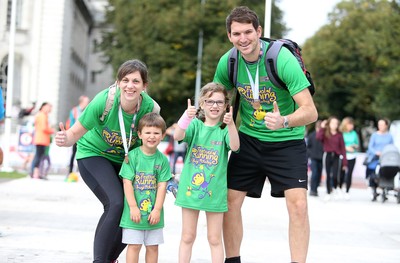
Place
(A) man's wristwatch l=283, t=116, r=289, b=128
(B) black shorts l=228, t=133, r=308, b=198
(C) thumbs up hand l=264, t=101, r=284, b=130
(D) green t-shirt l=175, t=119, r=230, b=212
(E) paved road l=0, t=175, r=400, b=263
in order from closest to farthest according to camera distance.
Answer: (C) thumbs up hand l=264, t=101, r=284, b=130 → (A) man's wristwatch l=283, t=116, r=289, b=128 → (D) green t-shirt l=175, t=119, r=230, b=212 → (B) black shorts l=228, t=133, r=308, b=198 → (E) paved road l=0, t=175, r=400, b=263

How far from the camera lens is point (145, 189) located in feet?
22.0

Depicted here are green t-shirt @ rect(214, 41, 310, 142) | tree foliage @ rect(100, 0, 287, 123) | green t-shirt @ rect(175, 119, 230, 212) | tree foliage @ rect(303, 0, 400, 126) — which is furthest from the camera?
tree foliage @ rect(303, 0, 400, 126)

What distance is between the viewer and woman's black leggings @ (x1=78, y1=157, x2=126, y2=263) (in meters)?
6.67

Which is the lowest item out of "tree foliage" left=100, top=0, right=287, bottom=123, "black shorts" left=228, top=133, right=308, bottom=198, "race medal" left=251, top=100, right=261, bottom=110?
"black shorts" left=228, top=133, right=308, bottom=198

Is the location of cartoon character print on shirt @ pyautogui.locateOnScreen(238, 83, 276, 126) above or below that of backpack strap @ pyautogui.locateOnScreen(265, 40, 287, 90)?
below

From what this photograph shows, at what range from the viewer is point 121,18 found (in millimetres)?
51281

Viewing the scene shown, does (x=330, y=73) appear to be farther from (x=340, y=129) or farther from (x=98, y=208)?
(x=98, y=208)

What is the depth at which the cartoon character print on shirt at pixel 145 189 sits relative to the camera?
21.9ft

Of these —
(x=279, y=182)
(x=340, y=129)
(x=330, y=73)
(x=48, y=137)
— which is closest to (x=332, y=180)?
(x=340, y=129)

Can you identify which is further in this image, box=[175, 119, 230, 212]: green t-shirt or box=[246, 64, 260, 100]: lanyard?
box=[175, 119, 230, 212]: green t-shirt

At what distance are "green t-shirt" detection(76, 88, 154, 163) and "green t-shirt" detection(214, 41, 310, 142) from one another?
0.73m

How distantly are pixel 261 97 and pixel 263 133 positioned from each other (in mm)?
337

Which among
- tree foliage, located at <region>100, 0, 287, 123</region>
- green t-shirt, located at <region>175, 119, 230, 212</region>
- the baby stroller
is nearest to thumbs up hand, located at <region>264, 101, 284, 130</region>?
green t-shirt, located at <region>175, 119, 230, 212</region>

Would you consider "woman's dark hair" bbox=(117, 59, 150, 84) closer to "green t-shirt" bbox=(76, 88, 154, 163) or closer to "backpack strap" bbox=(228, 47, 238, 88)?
"green t-shirt" bbox=(76, 88, 154, 163)
